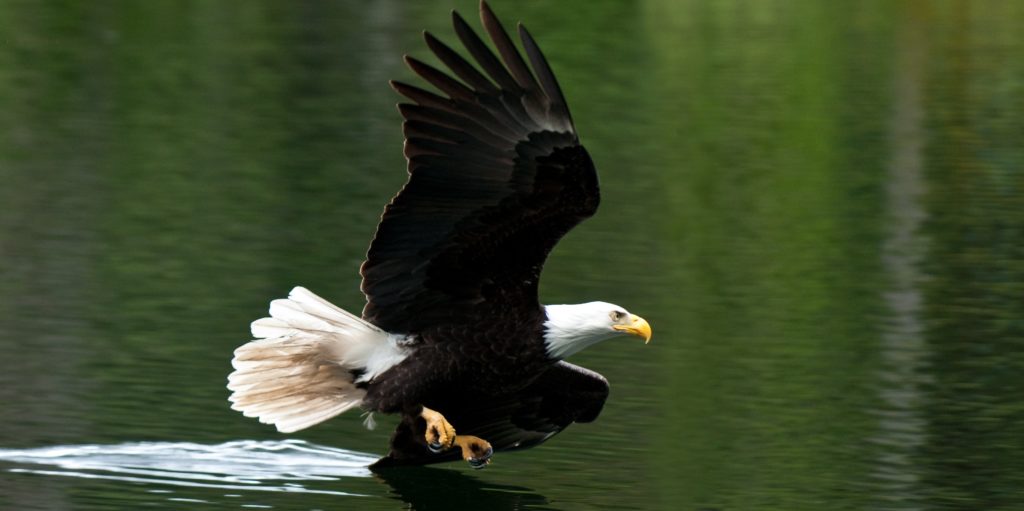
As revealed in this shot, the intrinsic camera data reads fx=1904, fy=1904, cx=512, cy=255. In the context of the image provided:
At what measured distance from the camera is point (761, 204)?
1488 centimetres

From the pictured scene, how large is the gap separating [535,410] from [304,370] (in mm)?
983

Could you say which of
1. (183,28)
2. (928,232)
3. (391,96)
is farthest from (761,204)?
(183,28)

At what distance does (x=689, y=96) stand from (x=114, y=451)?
1317cm

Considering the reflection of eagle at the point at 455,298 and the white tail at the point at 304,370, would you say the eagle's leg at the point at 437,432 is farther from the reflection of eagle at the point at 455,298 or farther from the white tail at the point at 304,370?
the white tail at the point at 304,370

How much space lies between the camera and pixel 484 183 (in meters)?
6.55

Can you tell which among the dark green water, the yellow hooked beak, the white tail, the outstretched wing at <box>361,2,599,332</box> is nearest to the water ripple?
the dark green water

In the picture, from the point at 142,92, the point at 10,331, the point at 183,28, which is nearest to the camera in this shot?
the point at 10,331

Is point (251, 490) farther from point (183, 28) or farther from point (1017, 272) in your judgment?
point (183, 28)

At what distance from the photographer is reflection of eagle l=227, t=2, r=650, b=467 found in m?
6.47

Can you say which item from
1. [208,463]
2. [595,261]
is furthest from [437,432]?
[595,261]

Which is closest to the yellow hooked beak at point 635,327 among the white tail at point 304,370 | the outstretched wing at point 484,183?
the outstretched wing at point 484,183

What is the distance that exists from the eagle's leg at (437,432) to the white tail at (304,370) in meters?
0.25

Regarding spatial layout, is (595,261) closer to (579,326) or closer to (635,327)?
(635,327)

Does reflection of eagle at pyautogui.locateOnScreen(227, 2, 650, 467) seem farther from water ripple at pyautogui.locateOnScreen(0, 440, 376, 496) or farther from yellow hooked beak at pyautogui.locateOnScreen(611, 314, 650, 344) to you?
water ripple at pyautogui.locateOnScreen(0, 440, 376, 496)
